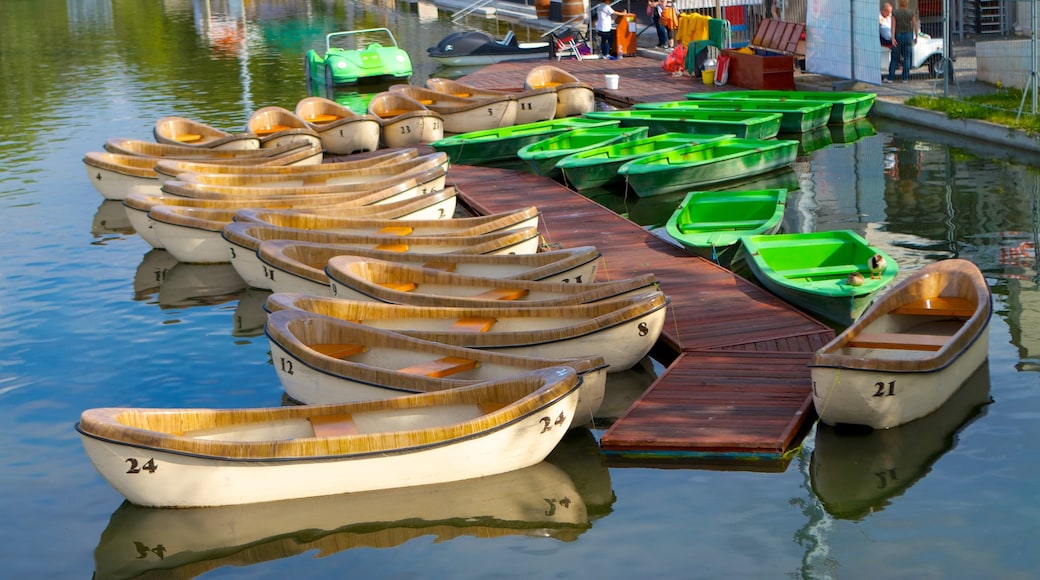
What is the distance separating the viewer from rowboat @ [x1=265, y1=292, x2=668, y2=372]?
11375 millimetres

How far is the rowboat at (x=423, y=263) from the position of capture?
43.9 feet

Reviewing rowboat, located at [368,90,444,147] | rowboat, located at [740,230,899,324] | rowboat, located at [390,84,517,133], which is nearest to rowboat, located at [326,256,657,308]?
rowboat, located at [740,230,899,324]

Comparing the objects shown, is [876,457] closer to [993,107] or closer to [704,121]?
[704,121]

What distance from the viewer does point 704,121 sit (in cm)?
2230

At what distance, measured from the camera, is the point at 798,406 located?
10.6 m

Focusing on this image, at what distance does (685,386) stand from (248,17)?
188 feet

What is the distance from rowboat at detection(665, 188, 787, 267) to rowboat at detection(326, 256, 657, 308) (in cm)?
238

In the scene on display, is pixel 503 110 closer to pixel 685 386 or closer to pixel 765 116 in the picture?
pixel 765 116

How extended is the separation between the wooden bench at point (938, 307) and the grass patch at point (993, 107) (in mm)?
9730

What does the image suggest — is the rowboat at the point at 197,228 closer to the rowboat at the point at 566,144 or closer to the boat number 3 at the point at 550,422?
the rowboat at the point at 566,144

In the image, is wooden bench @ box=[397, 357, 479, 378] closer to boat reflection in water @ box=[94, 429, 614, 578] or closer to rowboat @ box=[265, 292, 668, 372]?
rowboat @ box=[265, 292, 668, 372]

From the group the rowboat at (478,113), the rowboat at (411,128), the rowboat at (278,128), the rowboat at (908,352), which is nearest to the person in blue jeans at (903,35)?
the rowboat at (478,113)

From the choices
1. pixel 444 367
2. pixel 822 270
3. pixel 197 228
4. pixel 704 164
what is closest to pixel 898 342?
pixel 822 270

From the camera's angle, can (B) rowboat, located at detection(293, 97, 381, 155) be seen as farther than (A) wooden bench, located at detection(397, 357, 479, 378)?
Yes
